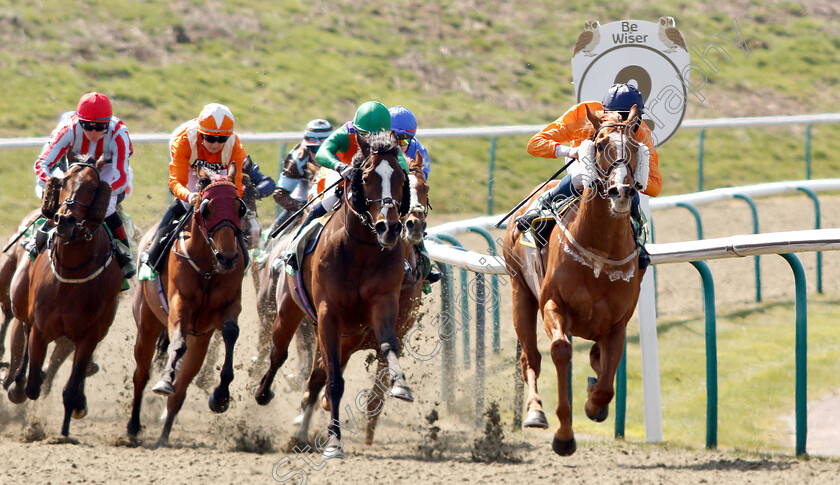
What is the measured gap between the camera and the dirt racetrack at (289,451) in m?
5.35

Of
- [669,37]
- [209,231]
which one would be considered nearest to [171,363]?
[209,231]

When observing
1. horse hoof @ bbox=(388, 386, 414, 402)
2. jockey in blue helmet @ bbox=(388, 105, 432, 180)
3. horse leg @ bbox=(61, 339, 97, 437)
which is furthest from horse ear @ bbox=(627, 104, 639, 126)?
horse leg @ bbox=(61, 339, 97, 437)

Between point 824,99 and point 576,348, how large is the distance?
10458mm

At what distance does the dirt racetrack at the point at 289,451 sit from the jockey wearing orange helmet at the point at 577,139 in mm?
1037

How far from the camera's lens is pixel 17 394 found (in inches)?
275

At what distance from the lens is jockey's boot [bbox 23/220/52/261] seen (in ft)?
22.8

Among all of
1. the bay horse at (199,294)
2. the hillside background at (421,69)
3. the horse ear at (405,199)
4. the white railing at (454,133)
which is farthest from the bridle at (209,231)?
the hillside background at (421,69)

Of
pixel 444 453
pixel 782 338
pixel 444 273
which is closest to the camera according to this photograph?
pixel 444 453

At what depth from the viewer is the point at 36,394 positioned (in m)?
6.66

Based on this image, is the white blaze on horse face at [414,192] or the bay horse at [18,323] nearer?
the white blaze on horse face at [414,192]

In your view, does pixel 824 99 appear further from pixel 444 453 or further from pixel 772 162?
pixel 444 453

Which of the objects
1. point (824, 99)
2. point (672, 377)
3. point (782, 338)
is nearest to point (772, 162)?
point (824, 99)

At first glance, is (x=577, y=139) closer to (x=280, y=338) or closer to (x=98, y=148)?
(x=280, y=338)

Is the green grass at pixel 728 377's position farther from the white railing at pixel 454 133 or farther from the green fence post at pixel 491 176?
the green fence post at pixel 491 176
